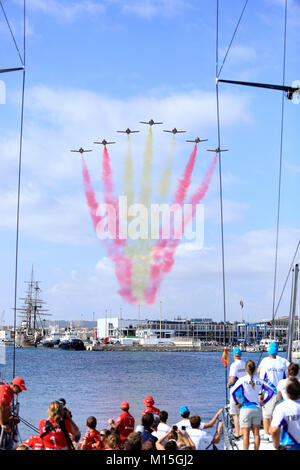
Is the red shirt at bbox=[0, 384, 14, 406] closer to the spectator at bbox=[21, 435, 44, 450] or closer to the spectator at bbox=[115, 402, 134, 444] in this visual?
the spectator at bbox=[21, 435, 44, 450]

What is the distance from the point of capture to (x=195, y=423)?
1111 cm

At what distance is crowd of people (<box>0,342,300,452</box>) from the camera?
7.84 metres

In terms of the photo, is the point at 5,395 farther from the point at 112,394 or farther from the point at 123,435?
the point at 112,394

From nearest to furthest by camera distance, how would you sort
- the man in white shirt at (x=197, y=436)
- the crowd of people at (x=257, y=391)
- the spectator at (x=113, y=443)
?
the spectator at (x=113, y=443) < the man in white shirt at (x=197, y=436) < the crowd of people at (x=257, y=391)

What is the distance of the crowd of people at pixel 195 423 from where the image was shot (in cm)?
784

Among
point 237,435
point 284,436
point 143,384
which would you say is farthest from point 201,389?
point 284,436

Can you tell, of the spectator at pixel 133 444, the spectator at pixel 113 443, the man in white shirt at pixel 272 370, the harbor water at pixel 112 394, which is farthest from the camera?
the harbor water at pixel 112 394

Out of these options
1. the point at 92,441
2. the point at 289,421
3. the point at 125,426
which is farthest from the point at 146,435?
the point at 289,421

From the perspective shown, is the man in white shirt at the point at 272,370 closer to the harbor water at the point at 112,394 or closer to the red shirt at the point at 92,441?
the red shirt at the point at 92,441

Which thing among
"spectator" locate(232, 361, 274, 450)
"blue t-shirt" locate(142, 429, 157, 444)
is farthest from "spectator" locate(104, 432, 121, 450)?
"spectator" locate(232, 361, 274, 450)

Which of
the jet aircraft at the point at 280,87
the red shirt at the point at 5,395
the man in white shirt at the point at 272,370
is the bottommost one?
the red shirt at the point at 5,395

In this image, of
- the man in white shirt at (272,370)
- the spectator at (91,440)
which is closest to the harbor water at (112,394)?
the spectator at (91,440)

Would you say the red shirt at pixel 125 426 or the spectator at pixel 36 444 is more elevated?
the spectator at pixel 36 444

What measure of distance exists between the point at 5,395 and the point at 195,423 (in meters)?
3.49
